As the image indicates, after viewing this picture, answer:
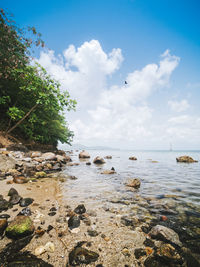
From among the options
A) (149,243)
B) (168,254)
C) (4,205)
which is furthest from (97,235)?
(4,205)

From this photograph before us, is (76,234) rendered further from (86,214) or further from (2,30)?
(2,30)

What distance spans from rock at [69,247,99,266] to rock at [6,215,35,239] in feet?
3.37

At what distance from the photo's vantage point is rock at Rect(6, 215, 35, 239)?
6.84 feet

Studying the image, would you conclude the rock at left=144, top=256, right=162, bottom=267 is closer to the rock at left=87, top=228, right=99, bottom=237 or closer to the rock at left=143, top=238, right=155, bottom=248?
the rock at left=143, top=238, right=155, bottom=248

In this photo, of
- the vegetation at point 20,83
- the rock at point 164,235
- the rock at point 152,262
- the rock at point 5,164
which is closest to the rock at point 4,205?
the rock at point 152,262

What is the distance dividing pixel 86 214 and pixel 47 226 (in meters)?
1.11

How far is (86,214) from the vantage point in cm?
325

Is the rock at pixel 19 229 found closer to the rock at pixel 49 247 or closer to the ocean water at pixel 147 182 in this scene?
the rock at pixel 49 247

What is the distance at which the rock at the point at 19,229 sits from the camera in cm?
208

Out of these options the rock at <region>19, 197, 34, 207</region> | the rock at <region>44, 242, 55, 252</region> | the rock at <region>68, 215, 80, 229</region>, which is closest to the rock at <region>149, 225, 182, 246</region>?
the rock at <region>68, 215, 80, 229</region>

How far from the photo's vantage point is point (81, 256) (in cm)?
180

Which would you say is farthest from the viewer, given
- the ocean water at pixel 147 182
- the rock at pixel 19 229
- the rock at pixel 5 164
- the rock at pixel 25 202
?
the rock at pixel 5 164

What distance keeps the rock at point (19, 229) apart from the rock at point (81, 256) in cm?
103

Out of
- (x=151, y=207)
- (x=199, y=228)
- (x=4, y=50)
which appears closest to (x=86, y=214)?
(x=151, y=207)
